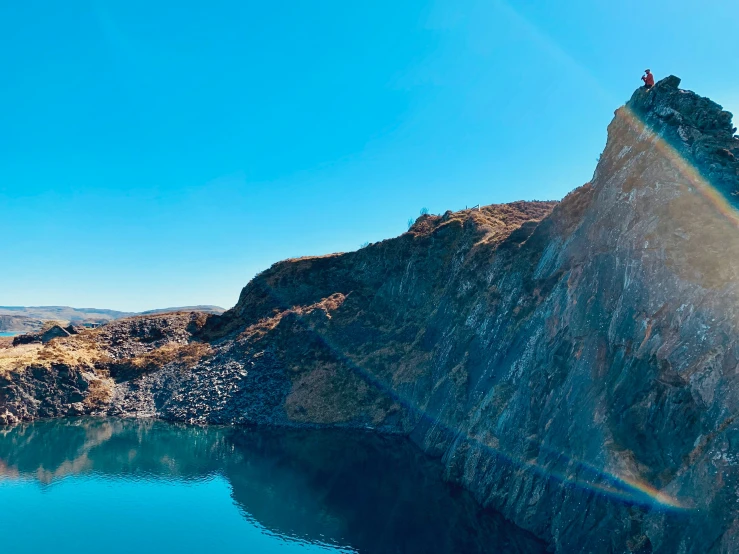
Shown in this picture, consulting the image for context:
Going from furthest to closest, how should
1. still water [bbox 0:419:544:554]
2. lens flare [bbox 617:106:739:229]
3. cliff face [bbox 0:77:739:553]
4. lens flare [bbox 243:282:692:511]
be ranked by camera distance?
1. still water [bbox 0:419:544:554]
2. lens flare [bbox 617:106:739:229]
3. lens flare [bbox 243:282:692:511]
4. cliff face [bbox 0:77:739:553]

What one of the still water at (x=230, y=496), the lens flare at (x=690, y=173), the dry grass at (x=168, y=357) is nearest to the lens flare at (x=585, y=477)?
the still water at (x=230, y=496)

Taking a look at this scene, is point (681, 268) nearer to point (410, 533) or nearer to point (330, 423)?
point (410, 533)

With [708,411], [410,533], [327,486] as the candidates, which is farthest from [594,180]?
[327,486]

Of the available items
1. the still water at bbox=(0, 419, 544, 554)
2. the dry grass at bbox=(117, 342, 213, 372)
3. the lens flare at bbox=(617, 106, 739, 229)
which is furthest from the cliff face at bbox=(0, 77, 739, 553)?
the still water at bbox=(0, 419, 544, 554)

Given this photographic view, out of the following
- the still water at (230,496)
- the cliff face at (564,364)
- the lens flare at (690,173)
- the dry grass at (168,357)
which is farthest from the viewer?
the dry grass at (168,357)

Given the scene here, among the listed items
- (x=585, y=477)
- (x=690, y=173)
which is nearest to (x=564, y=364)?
(x=585, y=477)

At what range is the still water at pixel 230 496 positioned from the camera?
39.8 m

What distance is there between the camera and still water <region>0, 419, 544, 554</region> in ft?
131

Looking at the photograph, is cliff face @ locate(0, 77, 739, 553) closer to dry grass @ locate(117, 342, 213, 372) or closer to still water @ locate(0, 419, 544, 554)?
dry grass @ locate(117, 342, 213, 372)

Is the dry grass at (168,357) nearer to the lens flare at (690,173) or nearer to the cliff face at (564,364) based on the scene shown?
the cliff face at (564,364)

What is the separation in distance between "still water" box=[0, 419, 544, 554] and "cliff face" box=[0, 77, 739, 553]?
5408 mm

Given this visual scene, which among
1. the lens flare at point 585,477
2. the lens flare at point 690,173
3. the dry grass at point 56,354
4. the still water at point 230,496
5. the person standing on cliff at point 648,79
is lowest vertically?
the still water at point 230,496

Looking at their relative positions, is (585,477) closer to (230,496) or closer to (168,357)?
(230,496)

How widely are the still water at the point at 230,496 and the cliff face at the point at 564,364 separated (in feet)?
17.7
